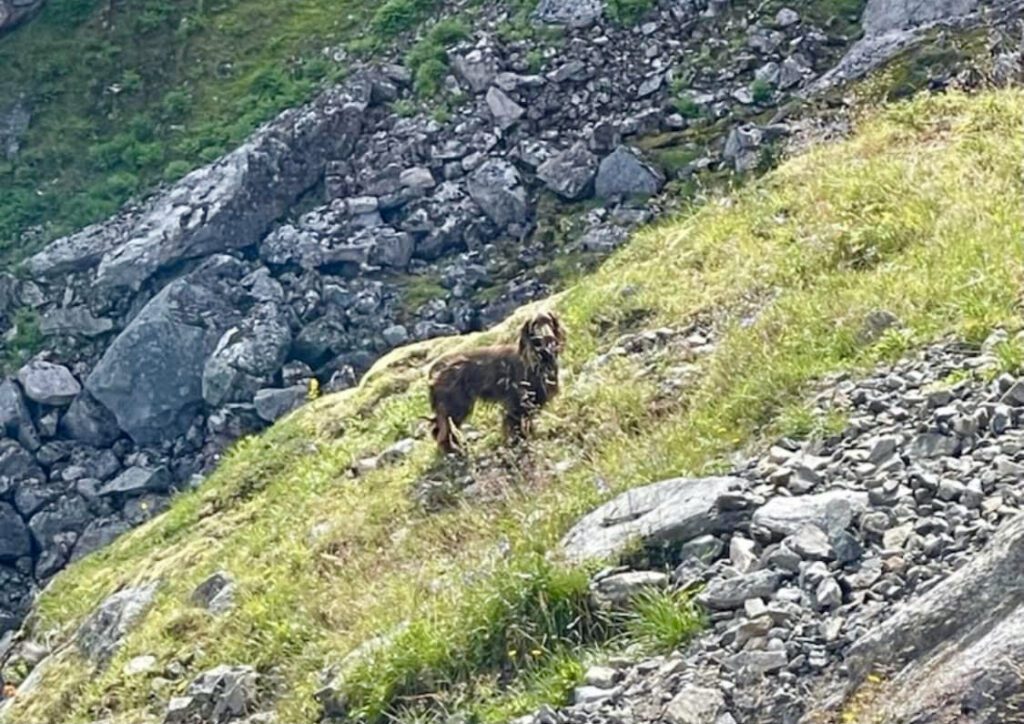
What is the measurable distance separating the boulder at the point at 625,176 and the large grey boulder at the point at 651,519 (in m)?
13.5

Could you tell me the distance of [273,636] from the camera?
916 cm

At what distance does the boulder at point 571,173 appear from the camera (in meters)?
21.4

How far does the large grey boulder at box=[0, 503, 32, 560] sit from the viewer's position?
20.0 metres

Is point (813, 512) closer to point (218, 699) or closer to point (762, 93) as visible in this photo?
point (218, 699)

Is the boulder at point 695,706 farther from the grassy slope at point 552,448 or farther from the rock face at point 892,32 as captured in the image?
the rock face at point 892,32

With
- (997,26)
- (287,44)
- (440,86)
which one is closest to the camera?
(997,26)

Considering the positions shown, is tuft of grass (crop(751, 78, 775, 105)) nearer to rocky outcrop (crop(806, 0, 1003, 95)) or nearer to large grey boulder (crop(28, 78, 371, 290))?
rocky outcrop (crop(806, 0, 1003, 95))

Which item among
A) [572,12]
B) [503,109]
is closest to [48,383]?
[503,109]

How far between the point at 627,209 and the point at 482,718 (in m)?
14.6

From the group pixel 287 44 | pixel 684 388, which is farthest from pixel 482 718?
pixel 287 44

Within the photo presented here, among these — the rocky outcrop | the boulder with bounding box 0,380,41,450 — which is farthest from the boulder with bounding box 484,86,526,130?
the boulder with bounding box 0,380,41,450

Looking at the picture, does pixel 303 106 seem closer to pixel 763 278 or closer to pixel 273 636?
pixel 763 278

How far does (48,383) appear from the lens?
70.3 ft

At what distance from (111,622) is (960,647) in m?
8.31
